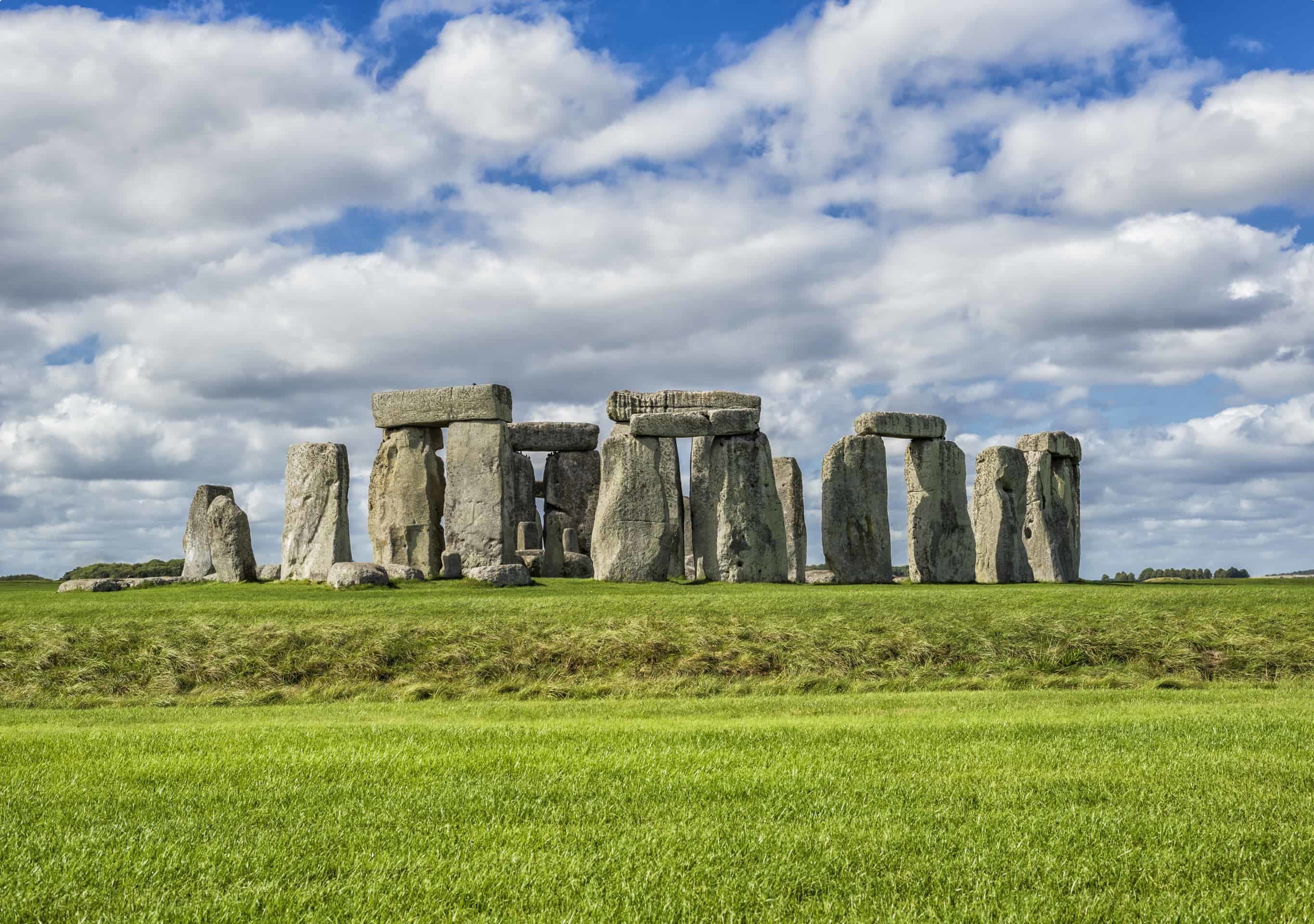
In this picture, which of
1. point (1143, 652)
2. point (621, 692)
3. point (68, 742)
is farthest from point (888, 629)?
point (68, 742)

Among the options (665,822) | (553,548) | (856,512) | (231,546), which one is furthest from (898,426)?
(665,822)

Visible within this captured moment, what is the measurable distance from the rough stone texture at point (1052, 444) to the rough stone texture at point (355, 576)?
620 inches

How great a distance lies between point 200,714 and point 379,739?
13.5 ft

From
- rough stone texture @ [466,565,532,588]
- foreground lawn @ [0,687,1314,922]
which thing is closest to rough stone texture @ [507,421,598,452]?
rough stone texture @ [466,565,532,588]

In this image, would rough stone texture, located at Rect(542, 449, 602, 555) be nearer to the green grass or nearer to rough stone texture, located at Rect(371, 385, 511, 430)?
rough stone texture, located at Rect(371, 385, 511, 430)

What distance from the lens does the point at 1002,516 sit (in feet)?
85.5

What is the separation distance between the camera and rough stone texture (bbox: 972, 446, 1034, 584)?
26.1 meters

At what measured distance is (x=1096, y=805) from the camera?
6.49m

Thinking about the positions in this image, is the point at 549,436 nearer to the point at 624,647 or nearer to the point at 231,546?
the point at 231,546

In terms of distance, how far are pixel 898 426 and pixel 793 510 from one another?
12.2ft

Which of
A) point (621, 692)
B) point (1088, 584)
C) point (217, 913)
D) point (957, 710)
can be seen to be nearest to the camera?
point (217, 913)

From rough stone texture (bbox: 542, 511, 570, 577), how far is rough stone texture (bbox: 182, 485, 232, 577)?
7.21 m

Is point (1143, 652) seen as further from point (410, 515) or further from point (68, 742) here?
point (410, 515)

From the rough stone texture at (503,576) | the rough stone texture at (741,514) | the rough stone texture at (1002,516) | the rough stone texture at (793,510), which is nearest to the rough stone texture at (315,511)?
the rough stone texture at (503,576)
